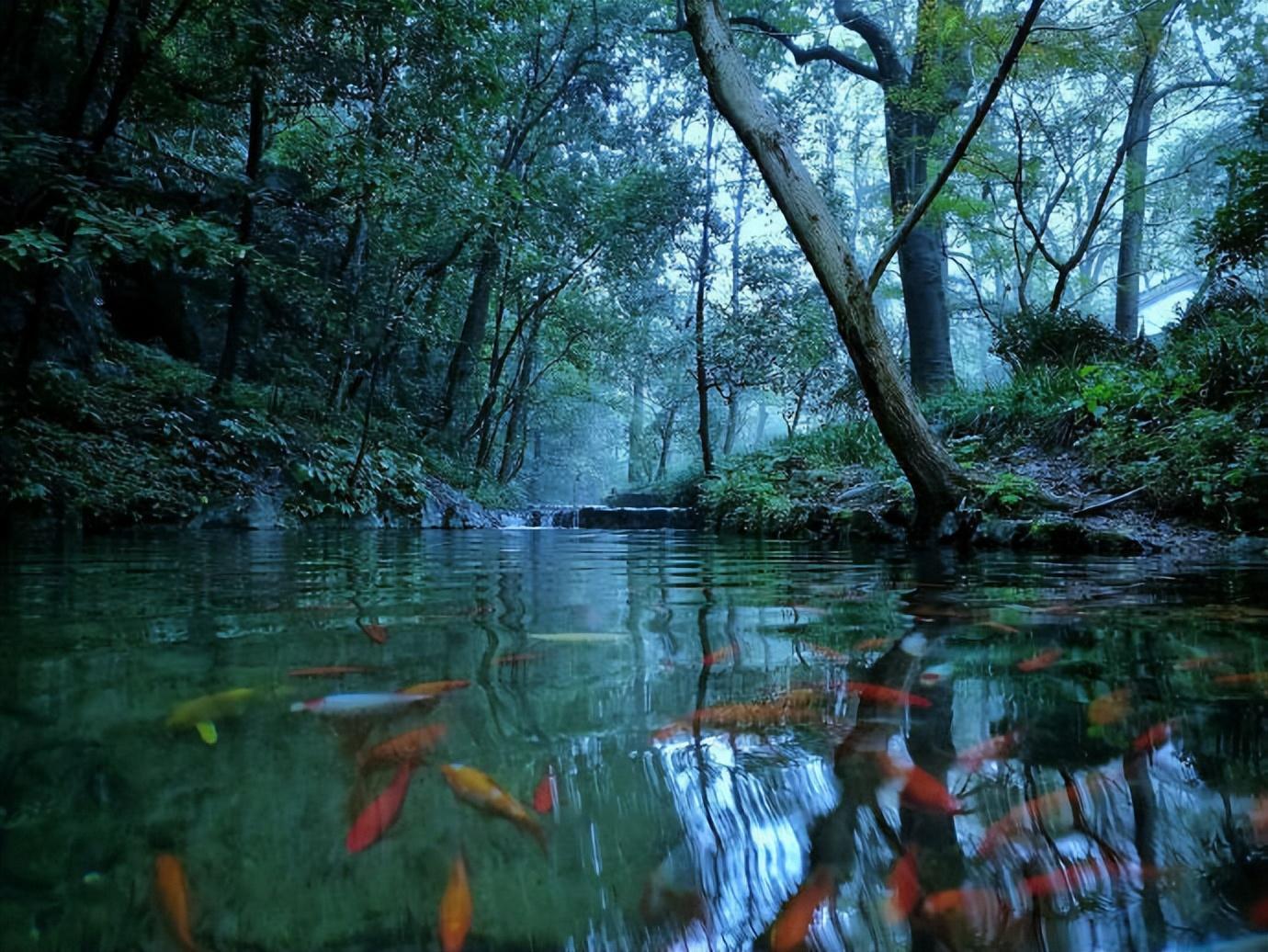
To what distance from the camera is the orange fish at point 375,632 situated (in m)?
1.57

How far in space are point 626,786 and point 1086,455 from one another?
652 cm

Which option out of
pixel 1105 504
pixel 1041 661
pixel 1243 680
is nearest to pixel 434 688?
pixel 1041 661

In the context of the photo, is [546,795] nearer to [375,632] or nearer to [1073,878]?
[1073,878]

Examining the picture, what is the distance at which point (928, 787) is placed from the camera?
0.81 metres

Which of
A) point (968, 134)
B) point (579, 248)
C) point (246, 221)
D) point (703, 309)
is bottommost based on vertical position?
point (968, 134)

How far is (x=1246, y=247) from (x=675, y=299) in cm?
1285

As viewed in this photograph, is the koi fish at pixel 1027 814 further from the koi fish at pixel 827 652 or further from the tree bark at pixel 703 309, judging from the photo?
the tree bark at pixel 703 309

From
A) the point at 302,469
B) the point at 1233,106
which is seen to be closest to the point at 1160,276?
the point at 1233,106

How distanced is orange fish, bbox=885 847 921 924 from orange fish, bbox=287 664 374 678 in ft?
3.14

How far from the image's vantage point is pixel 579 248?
44.5 feet

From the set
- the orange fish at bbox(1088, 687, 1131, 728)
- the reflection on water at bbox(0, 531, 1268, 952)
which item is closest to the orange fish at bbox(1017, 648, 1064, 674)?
the reflection on water at bbox(0, 531, 1268, 952)

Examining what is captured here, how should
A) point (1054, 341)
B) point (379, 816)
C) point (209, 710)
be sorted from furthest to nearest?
point (1054, 341), point (209, 710), point (379, 816)

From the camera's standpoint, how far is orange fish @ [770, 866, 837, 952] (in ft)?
1.80

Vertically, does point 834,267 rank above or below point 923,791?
above
